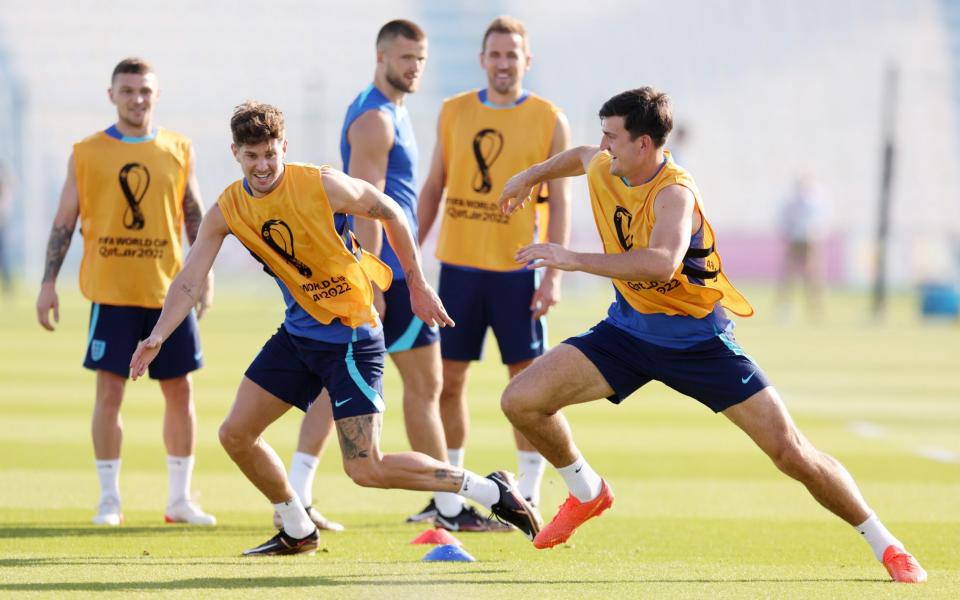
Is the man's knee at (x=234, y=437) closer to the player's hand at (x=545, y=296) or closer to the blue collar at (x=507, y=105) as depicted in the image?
the player's hand at (x=545, y=296)

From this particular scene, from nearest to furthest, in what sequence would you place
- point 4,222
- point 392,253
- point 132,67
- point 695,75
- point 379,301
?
point 379,301 < point 392,253 < point 132,67 < point 4,222 < point 695,75

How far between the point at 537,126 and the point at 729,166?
4936cm

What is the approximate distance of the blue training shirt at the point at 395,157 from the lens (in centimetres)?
752

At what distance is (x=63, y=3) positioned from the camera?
188ft

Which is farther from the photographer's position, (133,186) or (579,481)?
(133,186)

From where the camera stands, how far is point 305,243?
636 centimetres

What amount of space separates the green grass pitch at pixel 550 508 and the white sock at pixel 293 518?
0.49 ft

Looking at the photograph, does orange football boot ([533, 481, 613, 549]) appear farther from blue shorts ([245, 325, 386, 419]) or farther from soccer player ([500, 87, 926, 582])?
blue shorts ([245, 325, 386, 419])

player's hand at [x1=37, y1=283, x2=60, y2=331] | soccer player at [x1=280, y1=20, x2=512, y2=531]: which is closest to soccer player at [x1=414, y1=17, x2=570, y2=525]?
soccer player at [x1=280, y1=20, x2=512, y2=531]

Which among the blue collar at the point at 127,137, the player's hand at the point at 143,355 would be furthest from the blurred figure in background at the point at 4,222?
the player's hand at the point at 143,355

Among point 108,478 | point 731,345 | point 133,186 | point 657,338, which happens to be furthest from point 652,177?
point 108,478

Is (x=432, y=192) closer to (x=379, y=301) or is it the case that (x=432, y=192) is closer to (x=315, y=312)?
(x=379, y=301)

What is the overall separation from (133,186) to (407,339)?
178 cm

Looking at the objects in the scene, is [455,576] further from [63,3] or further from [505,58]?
[63,3]
